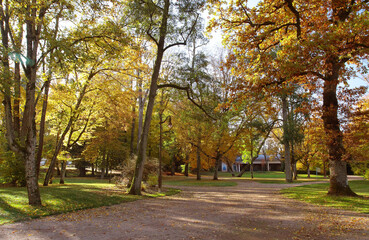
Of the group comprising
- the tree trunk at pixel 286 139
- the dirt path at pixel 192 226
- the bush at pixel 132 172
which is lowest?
the dirt path at pixel 192 226

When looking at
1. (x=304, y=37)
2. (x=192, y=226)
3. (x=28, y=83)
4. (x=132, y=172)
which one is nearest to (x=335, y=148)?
(x=304, y=37)

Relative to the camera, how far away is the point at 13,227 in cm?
522

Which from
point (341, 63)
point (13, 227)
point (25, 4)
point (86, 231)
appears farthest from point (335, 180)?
point (25, 4)

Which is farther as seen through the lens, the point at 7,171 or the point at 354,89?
the point at 7,171

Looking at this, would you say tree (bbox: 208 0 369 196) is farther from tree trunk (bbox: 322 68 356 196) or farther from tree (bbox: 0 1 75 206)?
tree (bbox: 0 1 75 206)

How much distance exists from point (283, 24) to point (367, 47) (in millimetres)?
3717

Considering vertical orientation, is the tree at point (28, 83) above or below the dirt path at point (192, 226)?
above

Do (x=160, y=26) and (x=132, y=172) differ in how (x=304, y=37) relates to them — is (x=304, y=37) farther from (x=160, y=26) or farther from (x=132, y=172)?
(x=132, y=172)

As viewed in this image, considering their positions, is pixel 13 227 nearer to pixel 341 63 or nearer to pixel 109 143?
pixel 341 63

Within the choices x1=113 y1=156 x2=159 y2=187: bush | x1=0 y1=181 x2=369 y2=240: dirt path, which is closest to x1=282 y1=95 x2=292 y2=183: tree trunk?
x1=113 y1=156 x2=159 y2=187: bush

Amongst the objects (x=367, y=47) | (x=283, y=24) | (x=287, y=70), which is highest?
(x=283, y=24)

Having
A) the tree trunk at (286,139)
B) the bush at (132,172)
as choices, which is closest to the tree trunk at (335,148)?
the bush at (132,172)

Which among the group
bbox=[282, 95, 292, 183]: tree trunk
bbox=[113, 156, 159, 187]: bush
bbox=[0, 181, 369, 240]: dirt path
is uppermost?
bbox=[282, 95, 292, 183]: tree trunk

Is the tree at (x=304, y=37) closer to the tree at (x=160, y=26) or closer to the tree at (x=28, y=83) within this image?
the tree at (x=160, y=26)
